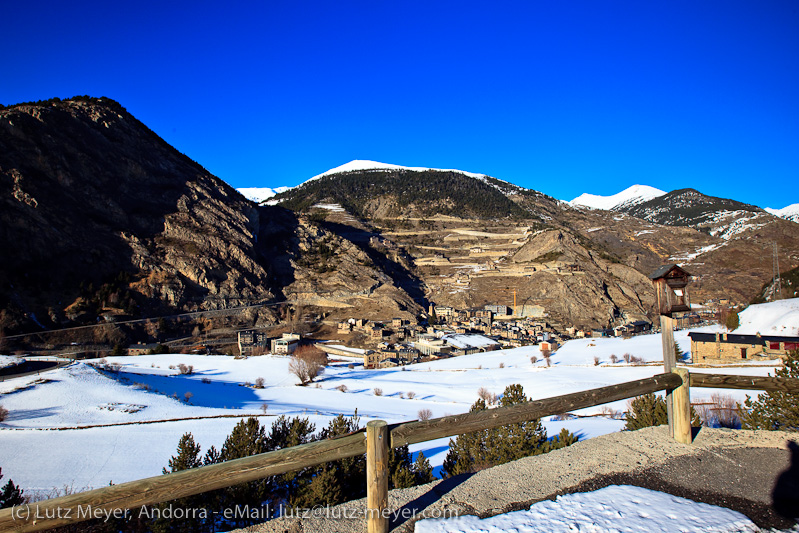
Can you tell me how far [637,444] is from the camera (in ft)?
14.1

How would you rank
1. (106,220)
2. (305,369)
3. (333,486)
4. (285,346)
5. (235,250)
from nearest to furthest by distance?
(333,486)
(305,369)
(285,346)
(106,220)
(235,250)

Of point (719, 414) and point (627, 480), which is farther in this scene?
point (719, 414)

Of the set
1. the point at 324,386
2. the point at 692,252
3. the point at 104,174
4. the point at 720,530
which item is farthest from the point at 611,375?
the point at 692,252

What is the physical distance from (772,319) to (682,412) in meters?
36.3

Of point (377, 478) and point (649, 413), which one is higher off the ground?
point (377, 478)

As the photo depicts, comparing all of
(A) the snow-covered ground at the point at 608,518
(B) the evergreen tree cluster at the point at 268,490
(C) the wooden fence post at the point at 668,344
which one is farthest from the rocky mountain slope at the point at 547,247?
(A) the snow-covered ground at the point at 608,518

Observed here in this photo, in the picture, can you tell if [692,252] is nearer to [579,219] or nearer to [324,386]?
[579,219]

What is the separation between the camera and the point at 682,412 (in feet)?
14.3

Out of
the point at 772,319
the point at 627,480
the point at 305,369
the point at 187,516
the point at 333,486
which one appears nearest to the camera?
the point at 627,480

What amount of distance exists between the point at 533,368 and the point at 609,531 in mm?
26484

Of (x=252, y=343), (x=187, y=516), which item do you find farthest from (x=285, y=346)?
(x=187, y=516)

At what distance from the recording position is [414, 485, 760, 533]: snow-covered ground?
9.07 feet

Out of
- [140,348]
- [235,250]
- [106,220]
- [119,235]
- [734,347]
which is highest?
[106,220]

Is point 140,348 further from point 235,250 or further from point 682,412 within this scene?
point 682,412
